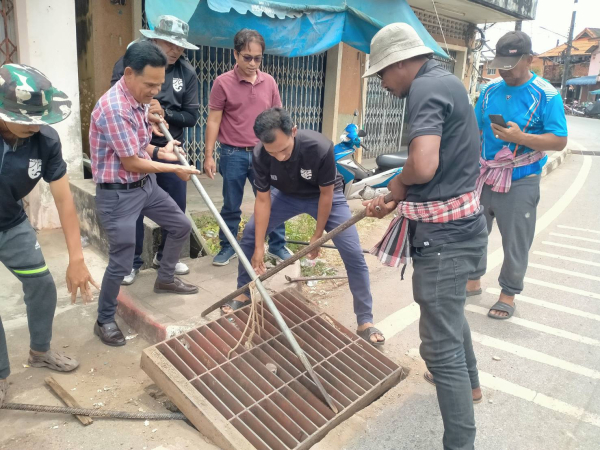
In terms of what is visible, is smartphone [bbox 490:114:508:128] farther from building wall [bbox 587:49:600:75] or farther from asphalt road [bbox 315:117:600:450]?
building wall [bbox 587:49:600:75]

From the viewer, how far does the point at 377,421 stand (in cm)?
252

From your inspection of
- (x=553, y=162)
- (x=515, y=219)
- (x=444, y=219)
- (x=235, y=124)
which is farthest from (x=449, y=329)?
(x=553, y=162)

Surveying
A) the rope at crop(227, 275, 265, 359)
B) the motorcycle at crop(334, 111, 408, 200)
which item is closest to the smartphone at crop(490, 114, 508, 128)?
the rope at crop(227, 275, 265, 359)

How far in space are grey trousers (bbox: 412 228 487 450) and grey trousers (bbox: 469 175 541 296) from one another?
4.65 ft

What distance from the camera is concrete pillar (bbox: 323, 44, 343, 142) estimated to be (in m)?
7.89

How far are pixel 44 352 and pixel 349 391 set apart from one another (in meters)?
1.76

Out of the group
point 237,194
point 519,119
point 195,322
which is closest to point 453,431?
point 195,322

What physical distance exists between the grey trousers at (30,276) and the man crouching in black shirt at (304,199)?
1113 mm

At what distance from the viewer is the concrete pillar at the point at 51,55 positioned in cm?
404

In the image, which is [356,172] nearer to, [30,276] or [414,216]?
[414,216]

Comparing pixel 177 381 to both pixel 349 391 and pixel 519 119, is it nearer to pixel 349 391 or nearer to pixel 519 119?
pixel 349 391

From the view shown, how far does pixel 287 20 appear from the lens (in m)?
5.40

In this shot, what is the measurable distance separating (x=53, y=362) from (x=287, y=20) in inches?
167

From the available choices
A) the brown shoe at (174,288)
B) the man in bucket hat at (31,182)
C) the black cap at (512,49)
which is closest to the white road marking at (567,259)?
the black cap at (512,49)
